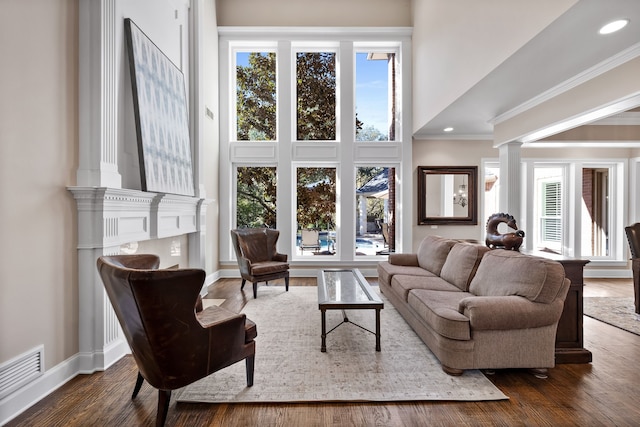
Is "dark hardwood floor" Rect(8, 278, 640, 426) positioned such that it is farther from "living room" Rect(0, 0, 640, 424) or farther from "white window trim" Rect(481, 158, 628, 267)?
"white window trim" Rect(481, 158, 628, 267)

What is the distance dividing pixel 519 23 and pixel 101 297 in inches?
163

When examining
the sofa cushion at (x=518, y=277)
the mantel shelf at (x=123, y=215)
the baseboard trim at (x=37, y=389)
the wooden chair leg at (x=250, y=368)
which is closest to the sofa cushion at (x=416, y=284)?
the sofa cushion at (x=518, y=277)

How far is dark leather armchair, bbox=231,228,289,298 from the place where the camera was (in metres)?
4.84

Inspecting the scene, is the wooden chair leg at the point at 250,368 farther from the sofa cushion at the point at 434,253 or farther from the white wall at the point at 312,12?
the white wall at the point at 312,12

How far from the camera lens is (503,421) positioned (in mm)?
1995

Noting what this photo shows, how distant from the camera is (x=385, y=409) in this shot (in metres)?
2.12

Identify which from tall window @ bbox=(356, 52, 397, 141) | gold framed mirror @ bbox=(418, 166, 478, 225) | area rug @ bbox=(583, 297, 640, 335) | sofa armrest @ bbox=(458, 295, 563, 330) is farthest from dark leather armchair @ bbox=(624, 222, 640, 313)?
tall window @ bbox=(356, 52, 397, 141)

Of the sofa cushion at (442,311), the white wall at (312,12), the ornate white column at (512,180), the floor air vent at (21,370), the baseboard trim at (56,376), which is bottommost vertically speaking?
the baseboard trim at (56,376)

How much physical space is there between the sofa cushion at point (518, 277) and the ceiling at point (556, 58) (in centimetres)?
175

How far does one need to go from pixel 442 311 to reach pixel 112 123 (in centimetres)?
315

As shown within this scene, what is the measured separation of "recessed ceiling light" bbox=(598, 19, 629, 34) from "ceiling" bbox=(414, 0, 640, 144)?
0.04 meters

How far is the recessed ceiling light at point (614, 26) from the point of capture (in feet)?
7.71

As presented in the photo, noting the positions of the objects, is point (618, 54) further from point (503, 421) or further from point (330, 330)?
point (330, 330)

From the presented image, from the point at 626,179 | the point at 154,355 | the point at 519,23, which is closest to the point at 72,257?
the point at 154,355
